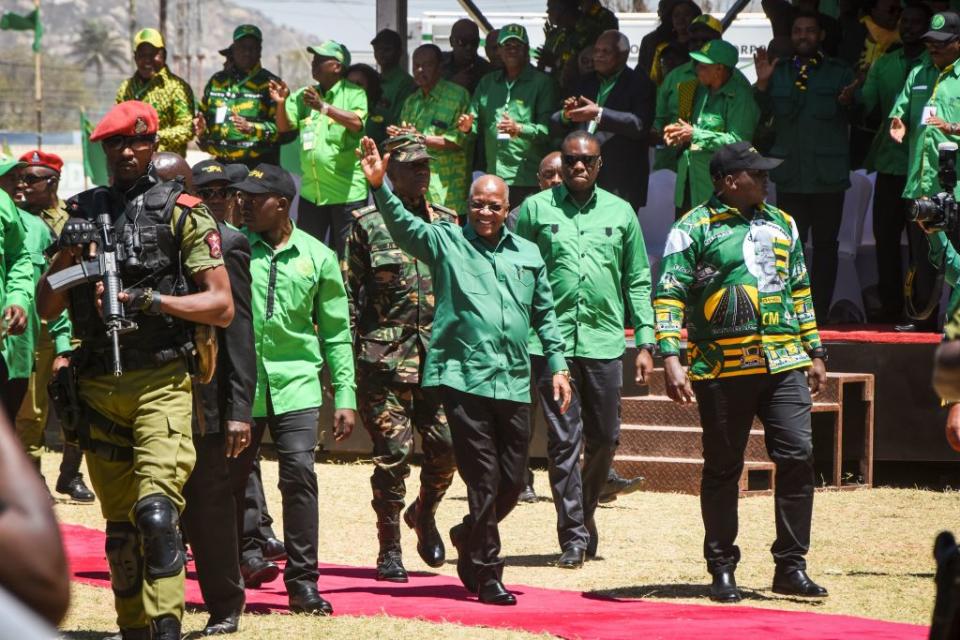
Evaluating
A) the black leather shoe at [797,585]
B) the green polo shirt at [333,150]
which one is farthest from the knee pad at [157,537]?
the green polo shirt at [333,150]

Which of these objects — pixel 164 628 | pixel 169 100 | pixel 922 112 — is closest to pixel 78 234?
pixel 164 628

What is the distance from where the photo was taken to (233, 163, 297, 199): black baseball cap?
7340 millimetres

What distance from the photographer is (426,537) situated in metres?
8.27

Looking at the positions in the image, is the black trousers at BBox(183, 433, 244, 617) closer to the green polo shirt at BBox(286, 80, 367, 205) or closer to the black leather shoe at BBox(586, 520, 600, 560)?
the black leather shoe at BBox(586, 520, 600, 560)

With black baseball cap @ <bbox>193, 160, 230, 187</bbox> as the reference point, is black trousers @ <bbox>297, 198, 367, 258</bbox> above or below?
below

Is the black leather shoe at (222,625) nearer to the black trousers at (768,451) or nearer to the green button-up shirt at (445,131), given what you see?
the black trousers at (768,451)

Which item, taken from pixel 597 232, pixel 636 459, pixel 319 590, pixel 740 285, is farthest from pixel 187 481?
pixel 636 459

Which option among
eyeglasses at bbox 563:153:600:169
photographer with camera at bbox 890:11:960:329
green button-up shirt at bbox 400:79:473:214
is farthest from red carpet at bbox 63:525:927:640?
green button-up shirt at bbox 400:79:473:214

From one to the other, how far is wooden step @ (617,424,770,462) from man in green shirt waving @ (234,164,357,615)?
159 inches

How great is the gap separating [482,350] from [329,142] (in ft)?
21.0

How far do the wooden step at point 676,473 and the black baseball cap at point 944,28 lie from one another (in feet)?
10.2

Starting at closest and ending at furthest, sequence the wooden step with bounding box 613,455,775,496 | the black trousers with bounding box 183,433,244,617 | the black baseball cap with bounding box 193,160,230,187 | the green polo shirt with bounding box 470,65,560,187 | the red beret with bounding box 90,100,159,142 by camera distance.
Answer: the red beret with bounding box 90,100,159,142 → the black trousers with bounding box 183,433,244,617 → the black baseball cap with bounding box 193,160,230,187 → the wooden step with bounding box 613,455,775,496 → the green polo shirt with bounding box 470,65,560,187

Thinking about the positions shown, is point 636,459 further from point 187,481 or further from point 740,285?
point 187,481

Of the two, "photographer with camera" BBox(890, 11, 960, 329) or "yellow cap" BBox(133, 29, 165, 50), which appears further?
"yellow cap" BBox(133, 29, 165, 50)
